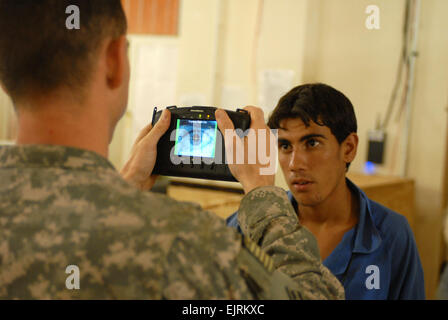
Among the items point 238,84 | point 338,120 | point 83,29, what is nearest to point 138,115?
point 238,84

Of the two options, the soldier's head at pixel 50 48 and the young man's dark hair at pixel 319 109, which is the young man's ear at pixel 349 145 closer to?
the young man's dark hair at pixel 319 109

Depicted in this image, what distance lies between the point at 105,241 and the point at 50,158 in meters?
0.12

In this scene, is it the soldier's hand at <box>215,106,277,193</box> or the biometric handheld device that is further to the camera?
the biometric handheld device

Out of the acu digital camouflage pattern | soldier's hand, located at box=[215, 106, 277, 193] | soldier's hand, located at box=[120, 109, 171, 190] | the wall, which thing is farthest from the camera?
the wall

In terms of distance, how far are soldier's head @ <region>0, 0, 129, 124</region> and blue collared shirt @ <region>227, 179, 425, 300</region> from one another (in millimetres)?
595

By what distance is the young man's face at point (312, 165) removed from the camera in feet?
3.83

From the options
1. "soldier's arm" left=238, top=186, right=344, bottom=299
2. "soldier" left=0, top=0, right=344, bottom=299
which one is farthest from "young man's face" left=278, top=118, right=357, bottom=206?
"soldier" left=0, top=0, right=344, bottom=299

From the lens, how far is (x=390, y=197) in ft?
6.82

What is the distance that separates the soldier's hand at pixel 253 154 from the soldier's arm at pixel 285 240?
0.03 m

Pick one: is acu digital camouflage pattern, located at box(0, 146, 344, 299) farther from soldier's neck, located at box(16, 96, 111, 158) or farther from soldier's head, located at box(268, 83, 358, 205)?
soldier's head, located at box(268, 83, 358, 205)

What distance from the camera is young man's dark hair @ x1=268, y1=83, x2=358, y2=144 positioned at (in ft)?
3.71

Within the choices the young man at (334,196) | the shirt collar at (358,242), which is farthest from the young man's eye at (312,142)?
the shirt collar at (358,242)

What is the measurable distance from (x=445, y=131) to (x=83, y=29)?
2124 millimetres

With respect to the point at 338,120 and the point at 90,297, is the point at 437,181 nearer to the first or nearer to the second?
the point at 338,120
